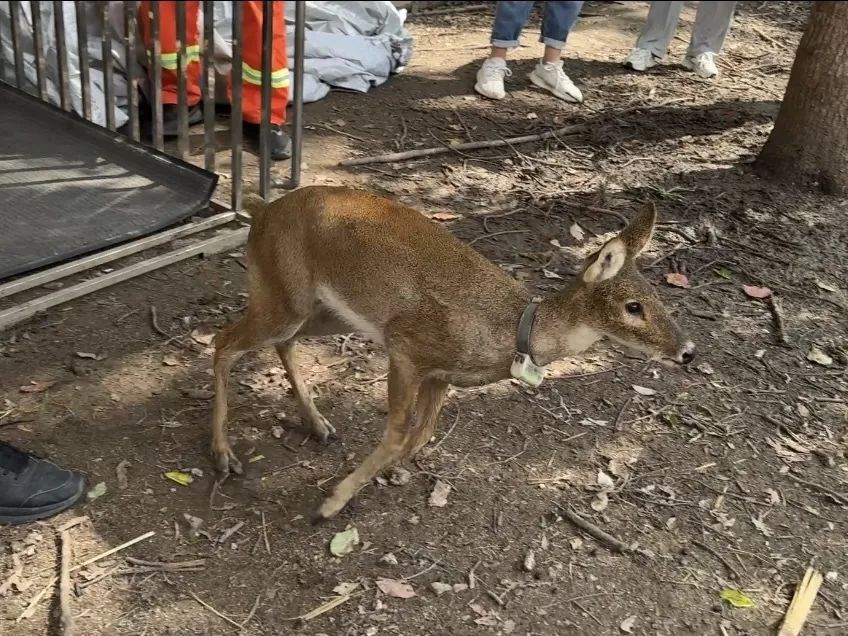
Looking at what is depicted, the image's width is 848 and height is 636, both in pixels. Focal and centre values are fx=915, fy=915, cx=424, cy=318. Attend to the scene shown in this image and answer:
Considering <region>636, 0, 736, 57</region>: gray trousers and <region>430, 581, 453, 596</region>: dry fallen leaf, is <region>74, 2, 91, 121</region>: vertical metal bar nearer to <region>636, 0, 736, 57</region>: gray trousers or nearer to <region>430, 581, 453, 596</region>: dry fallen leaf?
<region>430, 581, 453, 596</region>: dry fallen leaf

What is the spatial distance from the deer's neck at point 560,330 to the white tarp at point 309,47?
157 inches

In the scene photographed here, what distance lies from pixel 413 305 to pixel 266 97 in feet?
8.14

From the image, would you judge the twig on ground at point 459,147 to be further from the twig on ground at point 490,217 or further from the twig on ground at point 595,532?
the twig on ground at point 595,532

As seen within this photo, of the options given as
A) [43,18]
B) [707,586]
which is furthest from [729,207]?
[43,18]

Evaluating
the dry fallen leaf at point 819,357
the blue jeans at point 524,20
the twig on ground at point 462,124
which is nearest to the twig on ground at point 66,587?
the dry fallen leaf at point 819,357

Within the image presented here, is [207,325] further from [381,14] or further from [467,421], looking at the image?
[381,14]

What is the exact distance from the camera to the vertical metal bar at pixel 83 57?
5406mm

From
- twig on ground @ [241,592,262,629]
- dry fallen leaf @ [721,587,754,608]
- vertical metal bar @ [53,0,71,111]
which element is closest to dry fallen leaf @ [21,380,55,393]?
twig on ground @ [241,592,262,629]

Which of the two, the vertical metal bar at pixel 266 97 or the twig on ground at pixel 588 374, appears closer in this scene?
the twig on ground at pixel 588 374

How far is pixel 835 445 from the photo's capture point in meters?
4.11

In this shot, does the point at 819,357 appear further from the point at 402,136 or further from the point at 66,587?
the point at 66,587

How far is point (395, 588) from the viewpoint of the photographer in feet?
10.4

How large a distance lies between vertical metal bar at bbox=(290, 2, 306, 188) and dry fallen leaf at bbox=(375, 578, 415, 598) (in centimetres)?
322

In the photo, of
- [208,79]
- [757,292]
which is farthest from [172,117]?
[757,292]
